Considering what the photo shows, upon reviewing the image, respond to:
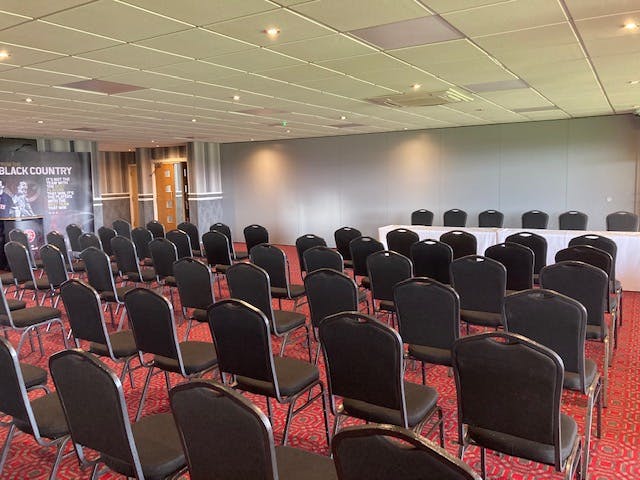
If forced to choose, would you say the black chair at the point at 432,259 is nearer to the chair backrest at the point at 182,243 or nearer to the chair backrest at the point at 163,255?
the chair backrest at the point at 163,255

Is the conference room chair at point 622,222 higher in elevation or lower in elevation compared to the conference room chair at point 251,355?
higher

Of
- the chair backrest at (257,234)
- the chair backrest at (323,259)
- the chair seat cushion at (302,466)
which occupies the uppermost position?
the chair backrest at (257,234)

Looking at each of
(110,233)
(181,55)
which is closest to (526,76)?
(181,55)

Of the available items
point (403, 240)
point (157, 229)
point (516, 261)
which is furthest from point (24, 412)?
point (157, 229)

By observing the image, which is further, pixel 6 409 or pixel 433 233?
pixel 433 233

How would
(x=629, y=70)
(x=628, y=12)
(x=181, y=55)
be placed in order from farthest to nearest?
(x=629, y=70) → (x=181, y=55) → (x=628, y=12)

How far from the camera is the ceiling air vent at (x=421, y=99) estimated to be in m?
7.43

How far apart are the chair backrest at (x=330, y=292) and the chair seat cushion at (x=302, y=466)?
1.74 meters

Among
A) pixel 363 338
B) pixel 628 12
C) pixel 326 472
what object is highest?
pixel 628 12

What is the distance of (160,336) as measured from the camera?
367cm

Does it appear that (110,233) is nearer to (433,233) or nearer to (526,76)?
(433,233)

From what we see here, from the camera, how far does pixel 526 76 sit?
6.35 meters

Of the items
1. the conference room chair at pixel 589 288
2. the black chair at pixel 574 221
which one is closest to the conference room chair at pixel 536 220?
the black chair at pixel 574 221

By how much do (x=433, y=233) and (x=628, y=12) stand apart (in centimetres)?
558
